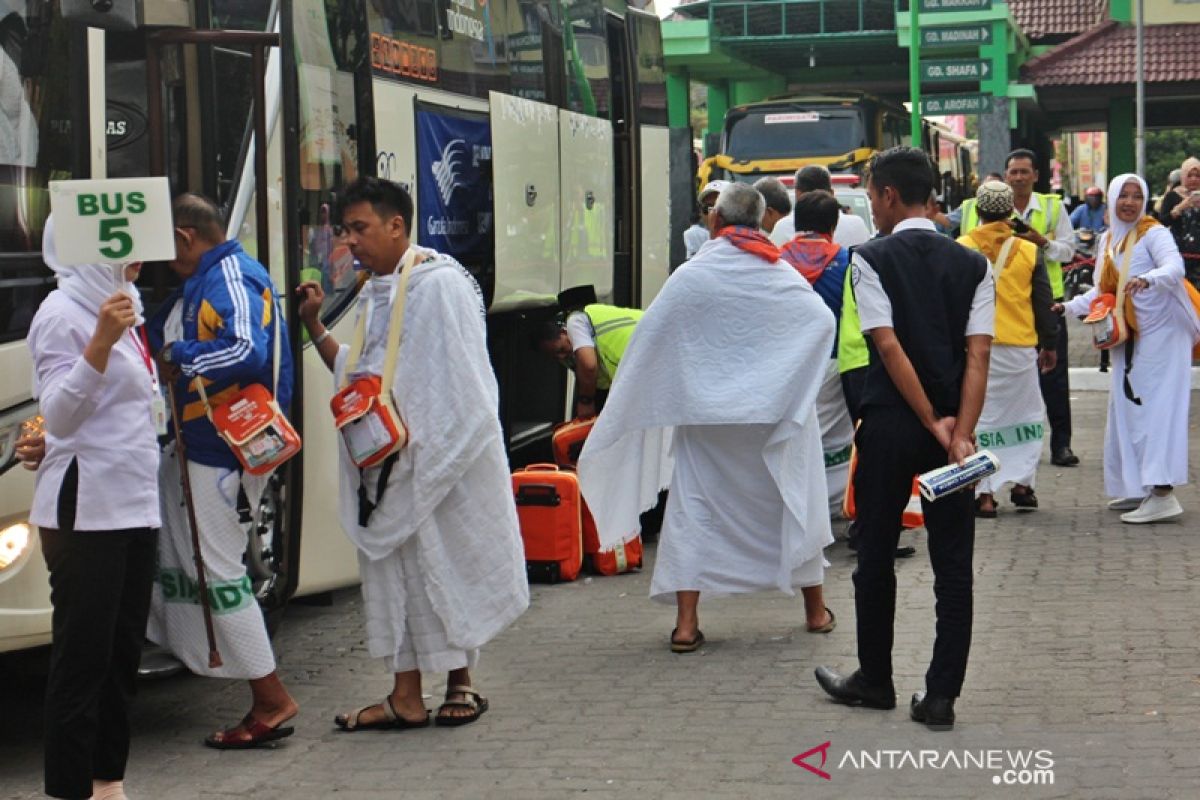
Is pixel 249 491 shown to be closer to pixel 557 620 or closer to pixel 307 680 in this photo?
pixel 307 680

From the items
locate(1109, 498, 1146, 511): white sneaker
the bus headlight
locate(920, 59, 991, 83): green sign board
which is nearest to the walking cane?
the bus headlight

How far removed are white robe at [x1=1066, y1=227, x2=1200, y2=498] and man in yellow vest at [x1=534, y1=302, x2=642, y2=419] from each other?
2863mm

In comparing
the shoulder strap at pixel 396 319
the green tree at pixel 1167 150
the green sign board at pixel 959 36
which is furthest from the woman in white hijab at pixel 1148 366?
the green tree at pixel 1167 150

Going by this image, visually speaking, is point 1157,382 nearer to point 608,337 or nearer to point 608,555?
point 608,337

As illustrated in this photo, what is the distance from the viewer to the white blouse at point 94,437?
205 inches

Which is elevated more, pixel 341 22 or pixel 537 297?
pixel 341 22

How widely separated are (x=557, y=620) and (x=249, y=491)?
2.52 meters

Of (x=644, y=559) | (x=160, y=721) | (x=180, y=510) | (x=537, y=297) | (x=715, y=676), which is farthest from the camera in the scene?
(x=537, y=297)

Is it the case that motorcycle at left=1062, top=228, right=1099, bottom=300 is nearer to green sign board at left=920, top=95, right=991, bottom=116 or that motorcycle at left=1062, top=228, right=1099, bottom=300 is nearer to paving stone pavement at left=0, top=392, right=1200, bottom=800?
green sign board at left=920, top=95, right=991, bottom=116

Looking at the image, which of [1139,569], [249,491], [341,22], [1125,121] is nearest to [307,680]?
[249,491]

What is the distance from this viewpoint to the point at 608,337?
389 inches

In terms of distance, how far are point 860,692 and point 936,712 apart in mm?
376

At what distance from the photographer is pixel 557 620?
855cm

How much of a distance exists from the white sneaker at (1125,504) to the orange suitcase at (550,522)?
11.4ft
